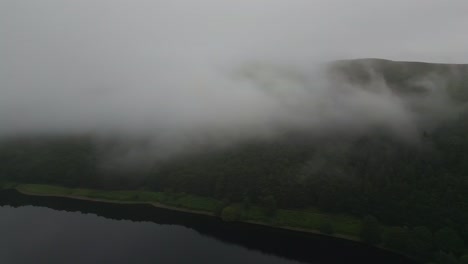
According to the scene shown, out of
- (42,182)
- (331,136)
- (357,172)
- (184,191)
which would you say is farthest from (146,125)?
(357,172)

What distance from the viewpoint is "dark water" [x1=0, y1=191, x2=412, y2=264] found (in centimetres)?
6819

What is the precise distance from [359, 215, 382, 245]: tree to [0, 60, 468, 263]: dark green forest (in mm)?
205

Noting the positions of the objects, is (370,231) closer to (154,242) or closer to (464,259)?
(464,259)

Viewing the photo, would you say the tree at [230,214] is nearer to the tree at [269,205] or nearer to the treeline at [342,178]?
the treeline at [342,178]

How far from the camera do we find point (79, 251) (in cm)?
7275

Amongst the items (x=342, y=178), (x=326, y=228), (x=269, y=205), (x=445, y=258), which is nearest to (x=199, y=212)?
(x=269, y=205)

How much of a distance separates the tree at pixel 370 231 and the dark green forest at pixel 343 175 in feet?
0.67

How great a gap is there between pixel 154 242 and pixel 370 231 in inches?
1934

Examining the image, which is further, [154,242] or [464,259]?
[154,242]

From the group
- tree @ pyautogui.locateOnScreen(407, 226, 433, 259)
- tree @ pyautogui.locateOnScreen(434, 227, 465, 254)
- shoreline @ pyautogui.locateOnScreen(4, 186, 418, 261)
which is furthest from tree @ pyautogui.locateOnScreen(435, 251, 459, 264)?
shoreline @ pyautogui.locateOnScreen(4, 186, 418, 261)

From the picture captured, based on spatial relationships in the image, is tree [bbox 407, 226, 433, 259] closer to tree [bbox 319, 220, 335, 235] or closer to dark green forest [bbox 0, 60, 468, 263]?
dark green forest [bbox 0, 60, 468, 263]

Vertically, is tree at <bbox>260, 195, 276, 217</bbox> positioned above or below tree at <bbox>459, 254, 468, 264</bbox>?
above

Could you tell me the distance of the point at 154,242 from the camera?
76438 millimetres

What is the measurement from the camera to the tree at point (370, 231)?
68.5 meters
